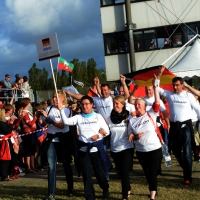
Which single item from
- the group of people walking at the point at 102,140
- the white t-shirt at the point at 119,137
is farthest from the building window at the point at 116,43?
the white t-shirt at the point at 119,137

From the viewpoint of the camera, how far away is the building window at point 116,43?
27.5 meters

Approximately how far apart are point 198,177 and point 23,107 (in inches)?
172

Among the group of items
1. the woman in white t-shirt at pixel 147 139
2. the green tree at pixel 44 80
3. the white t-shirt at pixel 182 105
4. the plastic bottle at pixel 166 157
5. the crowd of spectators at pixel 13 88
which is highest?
the green tree at pixel 44 80

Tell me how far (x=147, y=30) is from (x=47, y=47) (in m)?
20.3

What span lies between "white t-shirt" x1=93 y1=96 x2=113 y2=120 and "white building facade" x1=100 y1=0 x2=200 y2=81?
17409 mm

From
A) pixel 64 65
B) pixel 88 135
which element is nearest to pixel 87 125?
pixel 88 135

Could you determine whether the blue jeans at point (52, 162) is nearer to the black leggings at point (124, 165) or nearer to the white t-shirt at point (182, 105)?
A: the black leggings at point (124, 165)

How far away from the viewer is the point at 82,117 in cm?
722

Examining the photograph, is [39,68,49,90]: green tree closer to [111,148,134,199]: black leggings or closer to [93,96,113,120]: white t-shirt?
[93,96,113,120]: white t-shirt

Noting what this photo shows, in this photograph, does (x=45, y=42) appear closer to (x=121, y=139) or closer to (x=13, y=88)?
(x=121, y=139)

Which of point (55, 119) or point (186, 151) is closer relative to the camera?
point (55, 119)

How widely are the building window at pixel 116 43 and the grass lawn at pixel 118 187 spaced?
17645 mm

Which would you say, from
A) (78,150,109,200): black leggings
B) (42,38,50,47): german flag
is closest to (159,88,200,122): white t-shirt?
(78,150,109,200): black leggings

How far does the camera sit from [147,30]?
27.0 m
